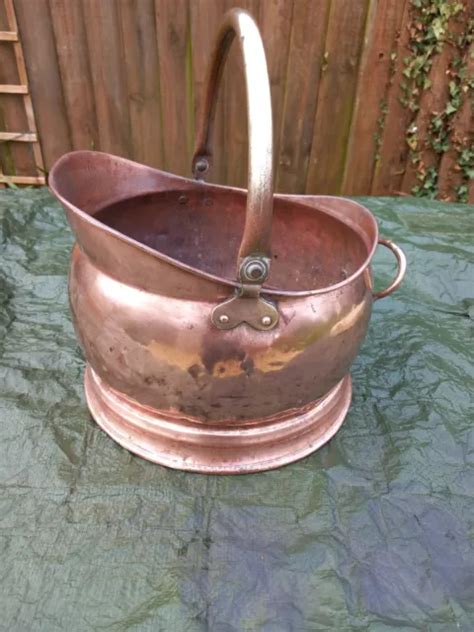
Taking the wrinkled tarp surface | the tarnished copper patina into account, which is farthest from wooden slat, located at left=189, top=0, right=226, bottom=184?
the wrinkled tarp surface

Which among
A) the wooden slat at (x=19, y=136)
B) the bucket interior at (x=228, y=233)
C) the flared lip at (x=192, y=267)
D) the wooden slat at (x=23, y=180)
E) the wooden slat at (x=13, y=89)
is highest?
the flared lip at (x=192, y=267)

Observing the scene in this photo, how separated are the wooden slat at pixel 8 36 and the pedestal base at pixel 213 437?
142cm

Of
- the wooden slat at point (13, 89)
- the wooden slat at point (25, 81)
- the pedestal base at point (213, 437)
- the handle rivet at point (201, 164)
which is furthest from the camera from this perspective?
the wooden slat at point (13, 89)

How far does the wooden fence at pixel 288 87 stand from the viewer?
1783 mm

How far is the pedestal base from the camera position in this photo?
0.87 m

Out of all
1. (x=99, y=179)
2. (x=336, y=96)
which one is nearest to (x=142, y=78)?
(x=336, y=96)

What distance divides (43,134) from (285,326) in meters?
1.63

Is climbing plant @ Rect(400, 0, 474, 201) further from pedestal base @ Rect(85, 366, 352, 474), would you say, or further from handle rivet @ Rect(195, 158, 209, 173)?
pedestal base @ Rect(85, 366, 352, 474)

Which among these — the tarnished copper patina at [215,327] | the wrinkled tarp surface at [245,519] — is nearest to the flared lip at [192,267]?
the tarnished copper patina at [215,327]

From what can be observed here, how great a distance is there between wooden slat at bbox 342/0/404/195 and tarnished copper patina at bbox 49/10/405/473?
3.54 feet

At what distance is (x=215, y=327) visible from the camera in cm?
74

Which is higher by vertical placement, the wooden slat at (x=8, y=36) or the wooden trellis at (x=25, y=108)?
the wooden slat at (x=8, y=36)

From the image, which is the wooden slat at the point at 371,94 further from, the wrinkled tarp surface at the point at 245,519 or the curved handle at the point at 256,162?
the curved handle at the point at 256,162

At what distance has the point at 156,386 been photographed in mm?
796
